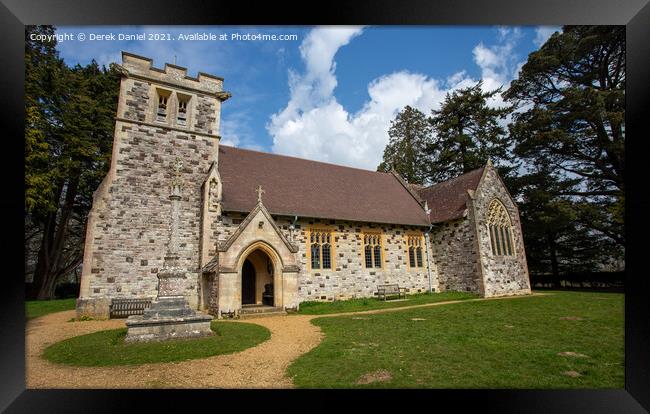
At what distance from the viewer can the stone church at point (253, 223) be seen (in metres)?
13.1

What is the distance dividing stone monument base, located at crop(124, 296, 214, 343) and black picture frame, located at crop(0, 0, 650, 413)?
8.52 ft

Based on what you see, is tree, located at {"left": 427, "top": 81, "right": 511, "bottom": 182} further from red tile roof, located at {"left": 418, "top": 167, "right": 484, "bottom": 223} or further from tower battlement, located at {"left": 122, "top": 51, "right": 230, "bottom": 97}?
tower battlement, located at {"left": 122, "top": 51, "right": 230, "bottom": 97}

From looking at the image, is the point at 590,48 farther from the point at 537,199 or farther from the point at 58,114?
the point at 58,114

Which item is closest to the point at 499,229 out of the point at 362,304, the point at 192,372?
the point at 362,304

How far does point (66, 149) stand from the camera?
68.3ft

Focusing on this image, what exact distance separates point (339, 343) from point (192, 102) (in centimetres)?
1293

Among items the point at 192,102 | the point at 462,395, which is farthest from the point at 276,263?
the point at 462,395

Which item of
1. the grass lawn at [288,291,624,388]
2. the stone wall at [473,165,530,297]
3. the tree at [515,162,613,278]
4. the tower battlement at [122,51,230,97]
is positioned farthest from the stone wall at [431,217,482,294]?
the tower battlement at [122,51,230,97]

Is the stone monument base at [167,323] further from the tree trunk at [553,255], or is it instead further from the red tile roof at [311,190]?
the tree trunk at [553,255]

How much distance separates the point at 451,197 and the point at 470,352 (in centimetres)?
1539

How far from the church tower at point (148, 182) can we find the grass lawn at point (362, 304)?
15.7 feet

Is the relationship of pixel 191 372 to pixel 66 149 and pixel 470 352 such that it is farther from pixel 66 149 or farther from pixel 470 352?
pixel 66 149

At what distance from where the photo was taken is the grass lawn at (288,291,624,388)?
534 cm
